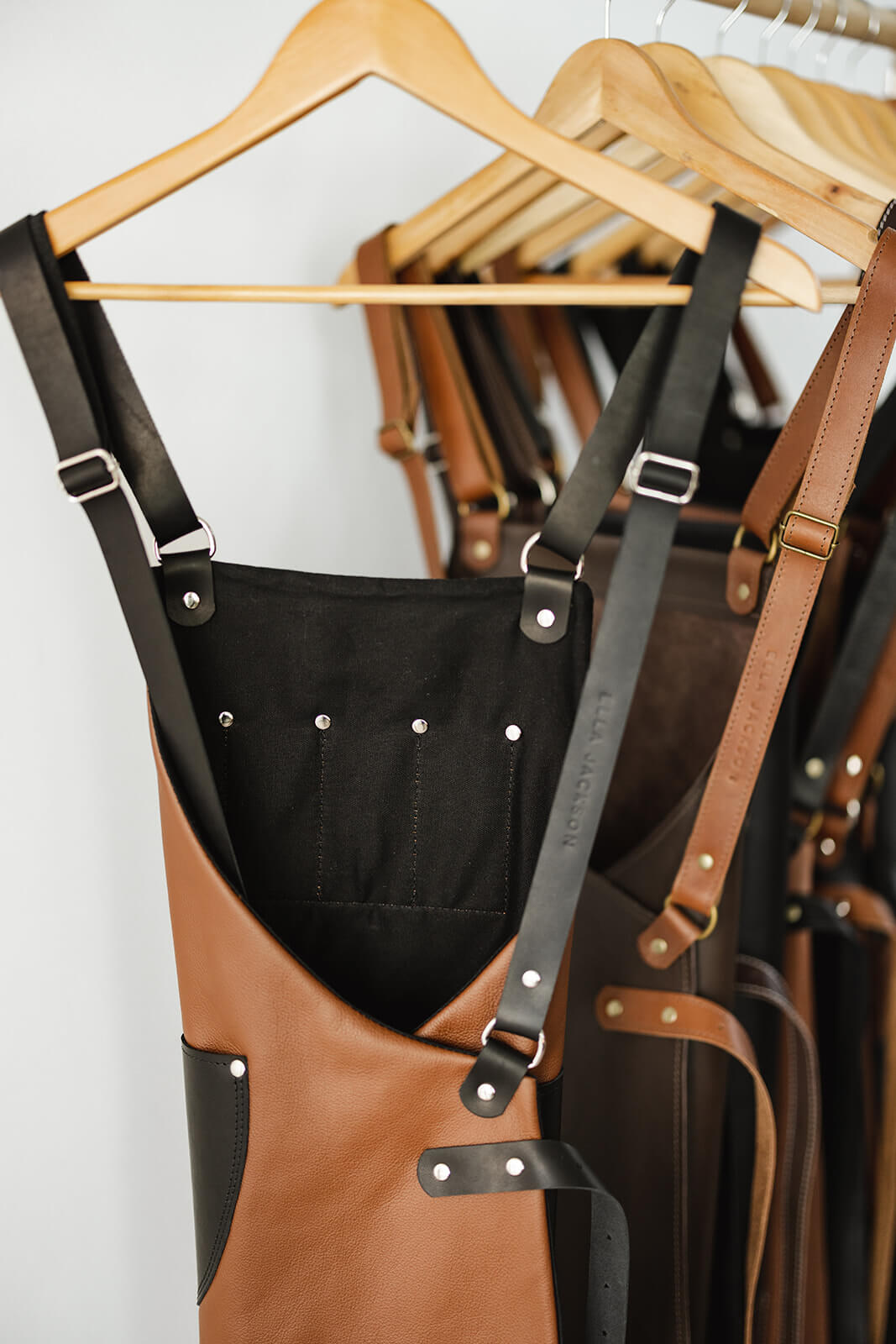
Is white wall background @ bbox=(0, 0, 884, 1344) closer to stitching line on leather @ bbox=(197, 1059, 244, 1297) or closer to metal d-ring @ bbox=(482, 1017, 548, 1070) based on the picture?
stitching line on leather @ bbox=(197, 1059, 244, 1297)

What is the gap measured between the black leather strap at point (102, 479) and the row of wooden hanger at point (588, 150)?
0.03 m

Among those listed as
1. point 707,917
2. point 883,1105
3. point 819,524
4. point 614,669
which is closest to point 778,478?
point 819,524

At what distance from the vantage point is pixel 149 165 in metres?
0.59

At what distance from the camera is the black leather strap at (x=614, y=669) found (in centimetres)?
59

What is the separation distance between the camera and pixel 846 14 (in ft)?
2.89

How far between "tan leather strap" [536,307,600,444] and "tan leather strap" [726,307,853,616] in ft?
1.15

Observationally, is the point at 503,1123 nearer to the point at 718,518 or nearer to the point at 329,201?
the point at 718,518

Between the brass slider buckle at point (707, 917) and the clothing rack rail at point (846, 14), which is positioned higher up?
the clothing rack rail at point (846, 14)

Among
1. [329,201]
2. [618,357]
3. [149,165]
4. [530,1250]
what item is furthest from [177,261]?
[530,1250]

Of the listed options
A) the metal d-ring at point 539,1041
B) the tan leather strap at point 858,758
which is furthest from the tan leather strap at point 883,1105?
the metal d-ring at point 539,1041

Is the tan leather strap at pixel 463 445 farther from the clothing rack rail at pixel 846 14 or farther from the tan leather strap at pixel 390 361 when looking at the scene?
the clothing rack rail at pixel 846 14

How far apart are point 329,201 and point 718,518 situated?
0.50 metres

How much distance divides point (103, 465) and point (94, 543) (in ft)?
0.92

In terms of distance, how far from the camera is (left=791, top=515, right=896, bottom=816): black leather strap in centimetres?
88
